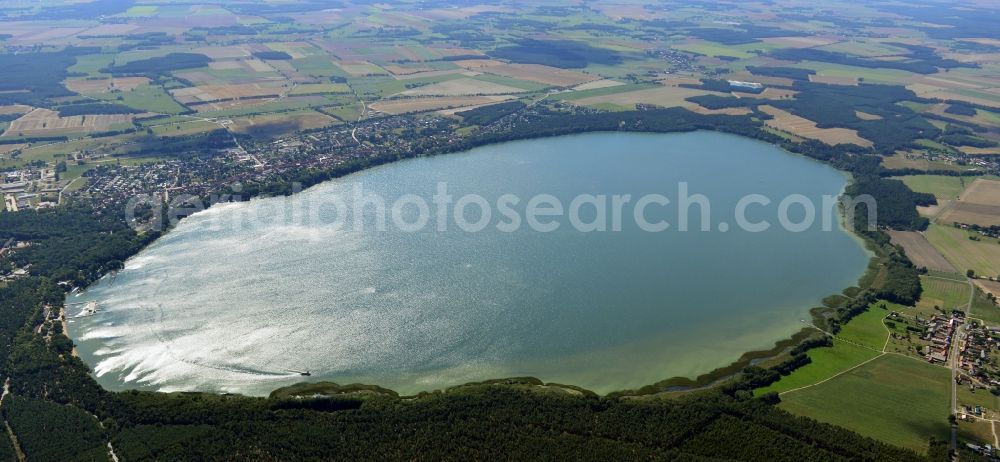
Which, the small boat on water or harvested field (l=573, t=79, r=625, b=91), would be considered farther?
harvested field (l=573, t=79, r=625, b=91)

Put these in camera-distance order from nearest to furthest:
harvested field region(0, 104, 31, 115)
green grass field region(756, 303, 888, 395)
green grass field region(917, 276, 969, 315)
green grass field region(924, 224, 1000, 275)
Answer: green grass field region(756, 303, 888, 395) < green grass field region(917, 276, 969, 315) < green grass field region(924, 224, 1000, 275) < harvested field region(0, 104, 31, 115)

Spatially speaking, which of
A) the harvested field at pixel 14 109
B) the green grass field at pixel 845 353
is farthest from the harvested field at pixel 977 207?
the harvested field at pixel 14 109

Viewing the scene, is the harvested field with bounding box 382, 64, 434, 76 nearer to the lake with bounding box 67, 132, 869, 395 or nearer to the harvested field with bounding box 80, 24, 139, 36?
the lake with bounding box 67, 132, 869, 395

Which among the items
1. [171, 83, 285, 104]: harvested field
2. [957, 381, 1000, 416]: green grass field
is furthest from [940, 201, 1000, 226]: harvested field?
[171, 83, 285, 104]: harvested field

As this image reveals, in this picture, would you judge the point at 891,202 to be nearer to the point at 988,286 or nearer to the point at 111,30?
the point at 988,286

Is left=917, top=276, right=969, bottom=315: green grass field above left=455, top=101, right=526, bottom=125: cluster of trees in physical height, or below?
below

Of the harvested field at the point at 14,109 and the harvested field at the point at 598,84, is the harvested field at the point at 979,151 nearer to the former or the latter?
the harvested field at the point at 598,84

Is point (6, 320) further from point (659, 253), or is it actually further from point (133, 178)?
point (659, 253)
